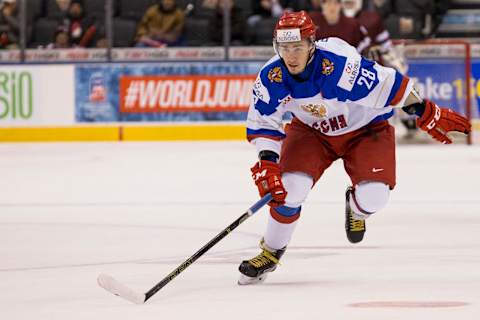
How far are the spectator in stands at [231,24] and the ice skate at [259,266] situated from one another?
7.40 meters

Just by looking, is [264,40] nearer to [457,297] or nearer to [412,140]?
[412,140]

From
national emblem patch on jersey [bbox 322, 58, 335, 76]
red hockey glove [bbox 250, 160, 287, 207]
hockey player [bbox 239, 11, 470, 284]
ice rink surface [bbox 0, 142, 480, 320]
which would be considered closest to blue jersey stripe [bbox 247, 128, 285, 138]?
hockey player [bbox 239, 11, 470, 284]

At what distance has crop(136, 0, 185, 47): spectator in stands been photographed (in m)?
11.9

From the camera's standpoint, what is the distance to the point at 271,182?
4406 mm

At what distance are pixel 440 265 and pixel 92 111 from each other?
24.5 ft

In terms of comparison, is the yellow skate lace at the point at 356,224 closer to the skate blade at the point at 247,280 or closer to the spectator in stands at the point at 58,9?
the skate blade at the point at 247,280

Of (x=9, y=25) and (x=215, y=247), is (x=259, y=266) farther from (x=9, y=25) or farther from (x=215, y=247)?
(x=9, y=25)

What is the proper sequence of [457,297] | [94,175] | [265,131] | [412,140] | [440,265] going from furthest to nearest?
[412,140], [94,175], [440,265], [265,131], [457,297]

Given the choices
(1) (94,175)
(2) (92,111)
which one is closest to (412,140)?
(2) (92,111)

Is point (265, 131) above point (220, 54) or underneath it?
above

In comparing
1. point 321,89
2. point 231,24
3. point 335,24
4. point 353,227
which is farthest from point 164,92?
point 321,89

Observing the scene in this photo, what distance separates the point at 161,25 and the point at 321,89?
765cm

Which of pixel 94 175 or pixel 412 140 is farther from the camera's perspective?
pixel 412 140

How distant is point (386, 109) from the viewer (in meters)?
4.88
